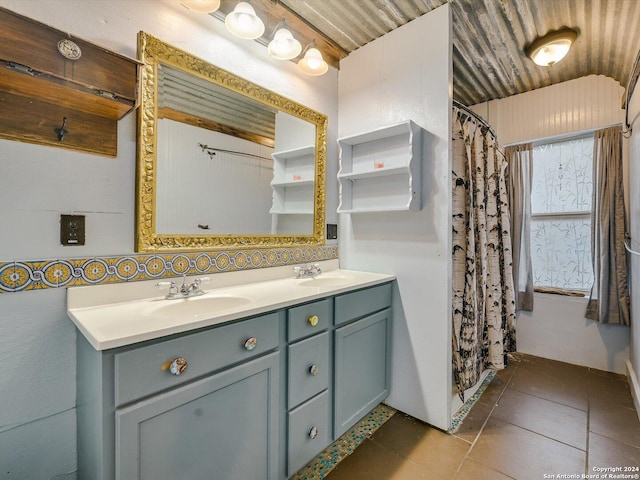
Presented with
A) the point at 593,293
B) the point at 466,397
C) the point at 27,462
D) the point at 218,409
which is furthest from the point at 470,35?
the point at 27,462

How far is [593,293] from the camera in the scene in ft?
8.06

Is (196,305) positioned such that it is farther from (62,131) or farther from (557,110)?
(557,110)

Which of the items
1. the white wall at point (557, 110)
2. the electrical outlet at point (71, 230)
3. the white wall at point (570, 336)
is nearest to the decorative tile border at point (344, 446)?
the electrical outlet at point (71, 230)

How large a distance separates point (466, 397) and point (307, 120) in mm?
2122

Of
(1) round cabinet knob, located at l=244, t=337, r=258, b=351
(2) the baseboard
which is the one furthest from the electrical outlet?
(2) the baseboard

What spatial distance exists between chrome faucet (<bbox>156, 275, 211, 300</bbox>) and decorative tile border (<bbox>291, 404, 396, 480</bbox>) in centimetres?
96

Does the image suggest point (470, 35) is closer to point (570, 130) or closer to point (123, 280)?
point (570, 130)

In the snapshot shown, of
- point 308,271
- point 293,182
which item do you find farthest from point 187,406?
point 293,182

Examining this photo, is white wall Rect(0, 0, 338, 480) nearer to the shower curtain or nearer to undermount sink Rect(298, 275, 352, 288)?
undermount sink Rect(298, 275, 352, 288)

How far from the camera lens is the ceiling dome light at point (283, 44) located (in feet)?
5.30

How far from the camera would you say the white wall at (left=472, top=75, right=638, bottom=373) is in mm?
2391

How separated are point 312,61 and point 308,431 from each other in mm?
1979

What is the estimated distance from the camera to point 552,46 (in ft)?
6.46

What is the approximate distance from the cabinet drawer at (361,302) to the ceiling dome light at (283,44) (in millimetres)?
1319
